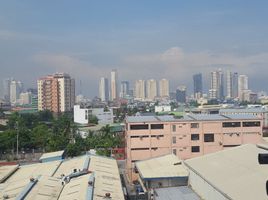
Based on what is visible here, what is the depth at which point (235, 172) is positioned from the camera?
546 inches

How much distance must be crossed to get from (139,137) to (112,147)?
37.7 feet

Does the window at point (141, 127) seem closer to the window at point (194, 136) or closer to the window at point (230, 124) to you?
the window at point (194, 136)

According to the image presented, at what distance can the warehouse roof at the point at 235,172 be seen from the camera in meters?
11.6

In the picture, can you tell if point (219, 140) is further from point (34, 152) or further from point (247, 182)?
point (34, 152)

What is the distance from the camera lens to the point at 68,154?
111 feet

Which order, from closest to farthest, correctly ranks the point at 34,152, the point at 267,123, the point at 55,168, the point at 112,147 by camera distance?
the point at 55,168 → the point at 112,147 → the point at 34,152 → the point at 267,123

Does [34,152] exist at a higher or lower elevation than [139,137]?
lower

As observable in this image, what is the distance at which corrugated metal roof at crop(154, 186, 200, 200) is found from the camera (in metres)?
15.9

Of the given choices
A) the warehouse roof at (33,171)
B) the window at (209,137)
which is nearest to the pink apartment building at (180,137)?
the window at (209,137)

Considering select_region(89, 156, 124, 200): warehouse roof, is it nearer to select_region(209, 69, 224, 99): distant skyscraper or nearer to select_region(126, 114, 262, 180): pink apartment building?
select_region(126, 114, 262, 180): pink apartment building

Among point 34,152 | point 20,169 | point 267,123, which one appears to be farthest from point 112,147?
point 267,123

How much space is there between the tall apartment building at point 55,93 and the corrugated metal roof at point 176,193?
79.8 metres

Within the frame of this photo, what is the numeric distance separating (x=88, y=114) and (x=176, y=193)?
2358 inches

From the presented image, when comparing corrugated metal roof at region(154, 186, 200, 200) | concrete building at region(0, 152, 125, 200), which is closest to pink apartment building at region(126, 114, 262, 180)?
concrete building at region(0, 152, 125, 200)
